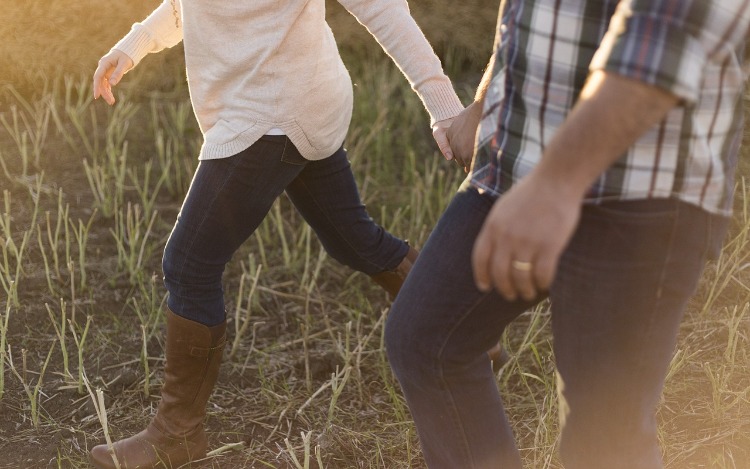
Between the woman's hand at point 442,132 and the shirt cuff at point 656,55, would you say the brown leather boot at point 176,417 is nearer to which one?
the woman's hand at point 442,132

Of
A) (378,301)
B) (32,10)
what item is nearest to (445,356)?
(378,301)

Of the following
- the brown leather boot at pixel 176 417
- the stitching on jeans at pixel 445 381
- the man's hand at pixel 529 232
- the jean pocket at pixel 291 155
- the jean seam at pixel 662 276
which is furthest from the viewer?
the brown leather boot at pixel 176 417

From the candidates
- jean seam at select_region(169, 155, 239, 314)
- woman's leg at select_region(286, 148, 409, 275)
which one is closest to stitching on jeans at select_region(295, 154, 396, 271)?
woman's leg at select_region(286, 148, 409, 275)

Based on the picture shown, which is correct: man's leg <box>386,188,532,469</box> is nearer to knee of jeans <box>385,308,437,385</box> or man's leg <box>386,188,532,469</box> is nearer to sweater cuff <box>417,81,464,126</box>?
knee of jeans <box>385,308,437,385</box>

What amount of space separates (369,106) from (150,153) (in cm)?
91

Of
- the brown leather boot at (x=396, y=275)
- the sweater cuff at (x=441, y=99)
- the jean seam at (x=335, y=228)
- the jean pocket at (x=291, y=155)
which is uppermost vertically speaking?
the sweater cuff at (x=441, y=99)

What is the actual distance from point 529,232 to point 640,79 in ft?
0.70

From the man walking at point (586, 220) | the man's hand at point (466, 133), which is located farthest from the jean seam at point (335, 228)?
the man walking at point (586, 220)

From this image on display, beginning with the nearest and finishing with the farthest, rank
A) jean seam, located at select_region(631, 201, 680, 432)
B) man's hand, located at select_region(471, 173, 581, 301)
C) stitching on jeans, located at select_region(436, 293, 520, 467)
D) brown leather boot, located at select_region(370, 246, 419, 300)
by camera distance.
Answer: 1. man's hand, located at select_region(471, 173, 581, 301)
2. jean seam, located at select_region(631, 201, 680, 432)
3. stitching on jeans, located at select_region(436, 293, 520, 467)
4. brown leather boot, located at select_region(370, 246, 419, 300)

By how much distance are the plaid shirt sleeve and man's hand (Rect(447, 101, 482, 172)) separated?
1.87 ft

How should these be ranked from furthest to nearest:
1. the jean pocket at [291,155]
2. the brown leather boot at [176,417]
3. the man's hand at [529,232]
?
the brown leather boot at [176,417]
the jean pocket at [291,155]
the man's hand at [529,232]

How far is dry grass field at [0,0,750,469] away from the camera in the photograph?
2379 millimetres

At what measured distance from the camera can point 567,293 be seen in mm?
1334

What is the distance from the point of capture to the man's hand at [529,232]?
1.10m
